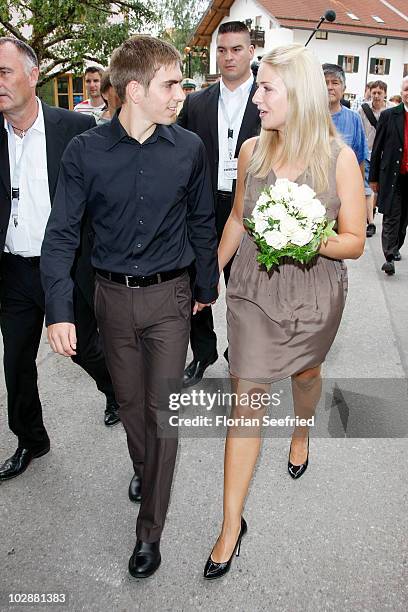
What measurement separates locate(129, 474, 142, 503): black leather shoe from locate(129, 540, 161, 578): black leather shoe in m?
0.48

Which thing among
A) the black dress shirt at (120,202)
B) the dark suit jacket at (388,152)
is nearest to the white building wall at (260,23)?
the dark suit jacket at (388,152)

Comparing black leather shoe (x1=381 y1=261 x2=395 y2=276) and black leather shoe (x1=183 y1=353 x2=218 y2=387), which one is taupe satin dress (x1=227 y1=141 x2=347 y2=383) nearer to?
black leather shoe (x1=183 y1=353 x2=218 y2=387)

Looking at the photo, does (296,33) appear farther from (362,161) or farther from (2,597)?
(2,597)

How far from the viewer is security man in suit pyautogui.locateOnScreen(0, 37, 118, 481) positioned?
10.1ft

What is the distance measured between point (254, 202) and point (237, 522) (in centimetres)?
153

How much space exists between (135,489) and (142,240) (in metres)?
1.41

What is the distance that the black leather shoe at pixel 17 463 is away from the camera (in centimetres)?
349

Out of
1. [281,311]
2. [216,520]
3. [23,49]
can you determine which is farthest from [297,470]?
[23,49]

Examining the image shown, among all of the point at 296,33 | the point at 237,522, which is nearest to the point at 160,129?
the point at 237,522

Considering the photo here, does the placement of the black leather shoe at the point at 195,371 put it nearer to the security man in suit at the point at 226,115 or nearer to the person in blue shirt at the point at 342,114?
the security man in suit at the point at 226,115

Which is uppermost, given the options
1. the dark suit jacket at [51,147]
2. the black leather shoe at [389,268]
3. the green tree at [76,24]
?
the green tree at [76,24]

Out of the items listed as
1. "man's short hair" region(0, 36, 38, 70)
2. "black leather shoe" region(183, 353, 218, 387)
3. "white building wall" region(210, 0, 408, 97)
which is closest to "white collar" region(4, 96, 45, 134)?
"man's short hair" region(0, 36, 38, 70)

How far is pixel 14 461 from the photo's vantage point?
3545mm

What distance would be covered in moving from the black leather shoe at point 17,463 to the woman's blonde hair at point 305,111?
7.32ft
